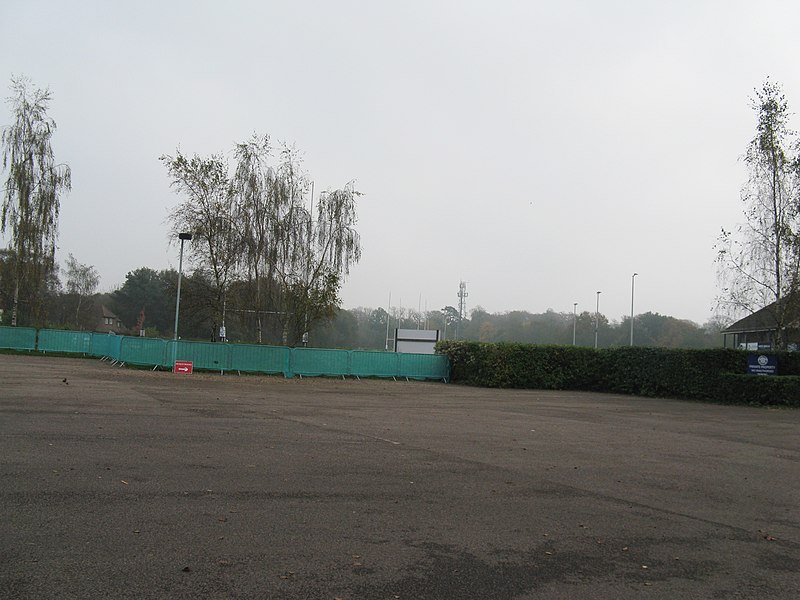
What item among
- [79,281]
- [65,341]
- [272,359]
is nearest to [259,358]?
[272,359]

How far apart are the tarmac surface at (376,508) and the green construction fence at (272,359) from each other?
44.0ft

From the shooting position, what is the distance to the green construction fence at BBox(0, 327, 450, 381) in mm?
28266

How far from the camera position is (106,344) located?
111ft

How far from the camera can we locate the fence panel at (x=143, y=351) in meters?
28.2

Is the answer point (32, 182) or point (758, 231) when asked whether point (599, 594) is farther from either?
A: point (32, 182)

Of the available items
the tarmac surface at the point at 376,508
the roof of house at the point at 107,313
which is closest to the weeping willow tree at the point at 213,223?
the tarmac surface at the point at 376,508

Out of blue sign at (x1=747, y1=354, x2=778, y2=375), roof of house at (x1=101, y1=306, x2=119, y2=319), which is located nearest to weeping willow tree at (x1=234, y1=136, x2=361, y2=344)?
blue sign at (x1=747, y1=354, x2=778, y2=375)

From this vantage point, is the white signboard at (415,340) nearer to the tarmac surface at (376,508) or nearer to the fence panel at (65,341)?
the fence panel at (65,341)

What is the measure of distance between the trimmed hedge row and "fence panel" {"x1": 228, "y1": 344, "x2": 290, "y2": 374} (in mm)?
8593

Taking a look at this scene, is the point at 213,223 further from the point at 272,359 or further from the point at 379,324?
the point at 379,324

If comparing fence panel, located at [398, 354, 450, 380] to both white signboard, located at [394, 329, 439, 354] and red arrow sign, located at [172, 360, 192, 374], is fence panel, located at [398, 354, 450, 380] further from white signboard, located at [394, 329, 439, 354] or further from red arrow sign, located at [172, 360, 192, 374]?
red arrow sign, located at [172, 360, 192, 374]

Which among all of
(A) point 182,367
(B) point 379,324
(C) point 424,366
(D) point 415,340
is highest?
(B) point 379,324

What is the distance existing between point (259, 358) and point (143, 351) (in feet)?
16.7

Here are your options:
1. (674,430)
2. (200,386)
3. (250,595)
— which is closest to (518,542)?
(250,595)
